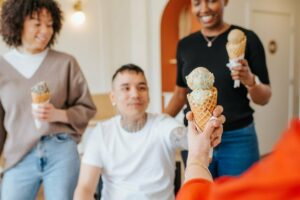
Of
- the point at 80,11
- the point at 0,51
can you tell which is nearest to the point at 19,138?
the point at 0,51

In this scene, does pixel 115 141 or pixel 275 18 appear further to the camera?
pixel 275 18

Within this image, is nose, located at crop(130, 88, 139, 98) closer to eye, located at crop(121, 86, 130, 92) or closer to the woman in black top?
eye, located at crop(121, 86, 130, 92)

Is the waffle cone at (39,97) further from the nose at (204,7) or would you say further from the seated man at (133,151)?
the nose at (204,7)

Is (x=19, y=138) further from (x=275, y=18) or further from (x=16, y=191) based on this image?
(x=275, y=18)

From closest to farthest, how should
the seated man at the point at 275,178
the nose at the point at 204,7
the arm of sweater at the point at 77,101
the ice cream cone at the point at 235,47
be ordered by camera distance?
the seated man at the point at 275,178 < the ice cream cone at the point at 235,47 < the nose at the point at 204,7 < the arm of sweater at the point at 77,101

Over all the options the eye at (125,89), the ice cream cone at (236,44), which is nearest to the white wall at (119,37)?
the eye at (125,89)

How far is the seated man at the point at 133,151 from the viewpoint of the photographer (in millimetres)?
1510

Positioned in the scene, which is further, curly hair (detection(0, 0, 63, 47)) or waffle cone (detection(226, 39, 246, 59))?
curly hair (detection(0, 0, 63, 47))

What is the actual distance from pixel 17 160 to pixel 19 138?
0.09 m

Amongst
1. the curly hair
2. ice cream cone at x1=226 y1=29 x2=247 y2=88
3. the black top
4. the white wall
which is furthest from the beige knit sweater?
the white wall

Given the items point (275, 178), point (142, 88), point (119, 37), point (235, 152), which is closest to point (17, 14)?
point (142, 88)

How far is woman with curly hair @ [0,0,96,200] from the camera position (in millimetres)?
1544

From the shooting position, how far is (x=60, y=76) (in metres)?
1.58

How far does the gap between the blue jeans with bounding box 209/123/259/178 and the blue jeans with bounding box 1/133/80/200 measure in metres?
0.62
